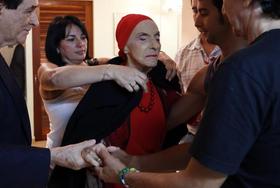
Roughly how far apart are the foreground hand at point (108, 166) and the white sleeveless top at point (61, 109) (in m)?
0.47

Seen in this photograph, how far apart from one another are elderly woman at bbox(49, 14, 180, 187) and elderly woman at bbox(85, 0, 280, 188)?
524 mm

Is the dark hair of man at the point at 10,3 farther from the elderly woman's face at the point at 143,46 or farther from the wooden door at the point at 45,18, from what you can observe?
the wooden door at the point at 45,18

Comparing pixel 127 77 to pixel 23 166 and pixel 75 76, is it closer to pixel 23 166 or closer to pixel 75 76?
pixel 75 76

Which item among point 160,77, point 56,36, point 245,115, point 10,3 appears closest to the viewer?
point 245,115

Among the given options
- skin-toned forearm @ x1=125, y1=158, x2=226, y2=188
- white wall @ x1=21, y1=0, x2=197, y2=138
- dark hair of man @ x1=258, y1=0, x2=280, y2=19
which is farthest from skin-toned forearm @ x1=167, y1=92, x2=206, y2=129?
white wall @ x1=21, y1=0, x2=197, y2=138

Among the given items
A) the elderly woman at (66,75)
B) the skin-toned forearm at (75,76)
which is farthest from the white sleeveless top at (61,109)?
the skin-toned forearm at (75,76)

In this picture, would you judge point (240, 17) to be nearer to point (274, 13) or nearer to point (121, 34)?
point (274, 13)

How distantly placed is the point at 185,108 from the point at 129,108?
26cm

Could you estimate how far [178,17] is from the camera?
5152 mm

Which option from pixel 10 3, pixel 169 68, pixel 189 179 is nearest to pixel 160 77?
pixel 169 68

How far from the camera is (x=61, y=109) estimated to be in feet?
5.30

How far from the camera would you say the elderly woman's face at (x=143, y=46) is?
1495mm

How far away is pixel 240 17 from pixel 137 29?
697 mm

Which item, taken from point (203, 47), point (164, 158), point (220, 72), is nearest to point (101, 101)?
point (164, 158)
